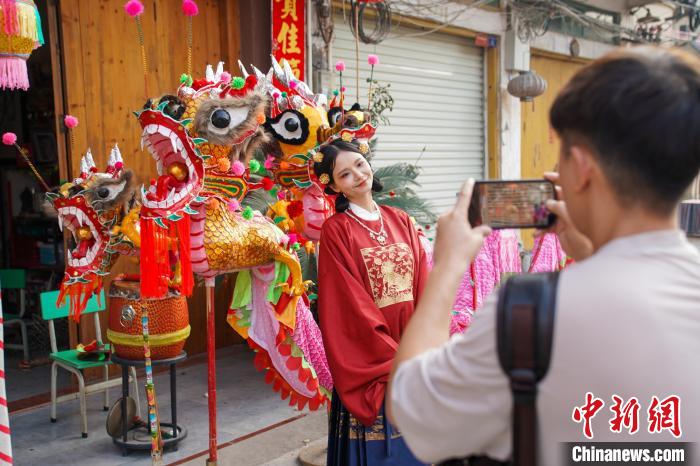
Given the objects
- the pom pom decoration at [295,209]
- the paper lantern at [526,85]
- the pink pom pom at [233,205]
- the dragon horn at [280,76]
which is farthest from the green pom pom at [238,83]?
the paper lantern at [526,85]

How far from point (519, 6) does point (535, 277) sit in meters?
7.70

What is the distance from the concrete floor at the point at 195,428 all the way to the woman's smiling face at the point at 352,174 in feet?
5.55

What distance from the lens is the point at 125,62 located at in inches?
188

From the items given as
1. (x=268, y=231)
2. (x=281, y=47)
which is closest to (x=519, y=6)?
(x=281, y=47)

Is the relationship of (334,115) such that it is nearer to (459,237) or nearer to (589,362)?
(459,237)

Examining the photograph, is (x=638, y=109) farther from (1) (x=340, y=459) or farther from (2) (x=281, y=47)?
(2) (x=281, y=47)

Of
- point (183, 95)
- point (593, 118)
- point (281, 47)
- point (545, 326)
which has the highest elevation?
point (281, 47)

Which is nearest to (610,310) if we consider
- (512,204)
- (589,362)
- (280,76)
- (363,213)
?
(589,362)

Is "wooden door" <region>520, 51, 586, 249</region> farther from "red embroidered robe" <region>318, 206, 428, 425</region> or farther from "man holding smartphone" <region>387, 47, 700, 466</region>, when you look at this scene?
"man holding smartphone" <region>387, 47, 700, 466</region>

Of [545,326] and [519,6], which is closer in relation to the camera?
[545,326]

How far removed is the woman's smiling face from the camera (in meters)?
2.83

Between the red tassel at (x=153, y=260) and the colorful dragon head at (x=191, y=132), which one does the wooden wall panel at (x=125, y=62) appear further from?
the red tassel at (x=153, y=260)

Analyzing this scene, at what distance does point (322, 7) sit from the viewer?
566cm

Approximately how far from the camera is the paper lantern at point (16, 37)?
2.35m
